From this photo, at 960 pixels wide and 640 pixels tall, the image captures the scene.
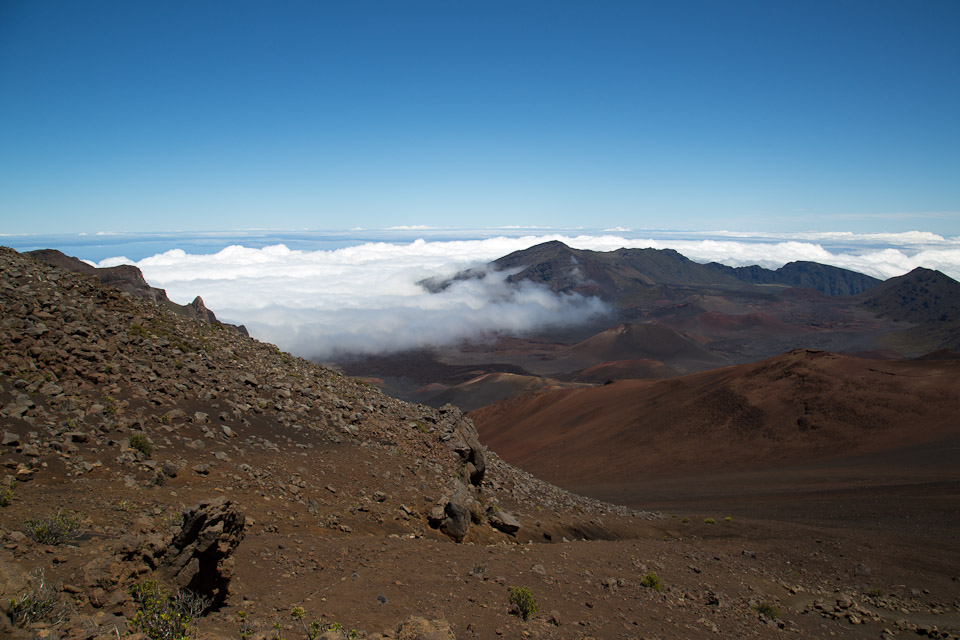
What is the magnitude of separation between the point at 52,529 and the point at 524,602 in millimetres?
6173

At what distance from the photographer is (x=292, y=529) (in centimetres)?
905

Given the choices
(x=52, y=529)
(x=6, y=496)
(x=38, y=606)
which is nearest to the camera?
(x=38, y=606)

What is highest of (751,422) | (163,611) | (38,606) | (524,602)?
(38,606)

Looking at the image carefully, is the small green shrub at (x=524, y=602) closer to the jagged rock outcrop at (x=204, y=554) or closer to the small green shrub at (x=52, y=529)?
the jagged rock outcrop at (x=204, y=554)

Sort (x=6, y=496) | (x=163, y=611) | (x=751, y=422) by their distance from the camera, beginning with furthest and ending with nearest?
(x=751, y=422) → (x=6, y=496) → (x=163, y=611)

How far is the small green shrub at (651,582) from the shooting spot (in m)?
10.9

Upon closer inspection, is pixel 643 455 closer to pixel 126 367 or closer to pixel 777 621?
pixel 777 621

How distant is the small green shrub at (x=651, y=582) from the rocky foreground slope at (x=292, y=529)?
11 cm

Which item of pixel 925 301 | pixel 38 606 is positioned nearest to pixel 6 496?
pixel 38 606

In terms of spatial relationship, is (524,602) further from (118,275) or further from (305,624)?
(118,275)

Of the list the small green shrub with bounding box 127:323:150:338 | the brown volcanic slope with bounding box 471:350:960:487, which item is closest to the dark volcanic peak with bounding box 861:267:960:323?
the brown volcanic slope with bounding box 471:350:960:487

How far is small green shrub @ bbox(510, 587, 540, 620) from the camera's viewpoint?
314 inches

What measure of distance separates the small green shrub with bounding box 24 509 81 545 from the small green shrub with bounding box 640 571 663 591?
32.1 feet

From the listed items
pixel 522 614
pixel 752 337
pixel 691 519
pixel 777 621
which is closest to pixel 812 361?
pixel 691 519
